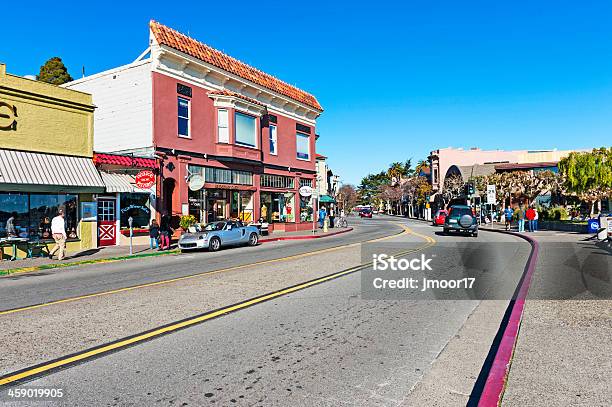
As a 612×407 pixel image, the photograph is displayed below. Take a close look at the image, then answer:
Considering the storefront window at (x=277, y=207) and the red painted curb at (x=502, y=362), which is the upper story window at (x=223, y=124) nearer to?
the storefront window at (x=277, y=207)

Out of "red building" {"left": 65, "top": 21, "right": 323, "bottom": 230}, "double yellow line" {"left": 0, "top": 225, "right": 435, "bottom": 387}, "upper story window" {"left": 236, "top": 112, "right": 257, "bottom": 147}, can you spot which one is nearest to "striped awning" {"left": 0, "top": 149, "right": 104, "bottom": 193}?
"red building" {"left": 65, "top": 21, "right": 323, "bottom": 230}

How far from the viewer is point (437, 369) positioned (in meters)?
4.87

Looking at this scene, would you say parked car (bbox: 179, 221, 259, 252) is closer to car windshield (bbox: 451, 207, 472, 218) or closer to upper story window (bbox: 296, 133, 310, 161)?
car windshield (bbox: 451, 207, 472, 218)

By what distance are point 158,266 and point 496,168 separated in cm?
5121

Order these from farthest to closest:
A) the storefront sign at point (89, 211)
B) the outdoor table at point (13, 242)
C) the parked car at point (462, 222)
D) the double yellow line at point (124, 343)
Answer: the parked car at point (462, 222), the storefront sign at point (89, 211), the outdoor table at point (13, 242), the double yellow line at point (124, 343)

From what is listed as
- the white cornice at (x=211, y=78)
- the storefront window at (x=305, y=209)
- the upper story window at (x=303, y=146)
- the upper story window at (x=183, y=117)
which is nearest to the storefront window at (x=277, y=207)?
the storefront window at (x=305, y=209)

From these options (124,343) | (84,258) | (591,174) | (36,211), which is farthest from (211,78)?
(591,174)

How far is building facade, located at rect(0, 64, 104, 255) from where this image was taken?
1714 cm

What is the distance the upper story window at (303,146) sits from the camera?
36375mm

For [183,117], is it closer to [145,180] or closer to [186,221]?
[186,221]

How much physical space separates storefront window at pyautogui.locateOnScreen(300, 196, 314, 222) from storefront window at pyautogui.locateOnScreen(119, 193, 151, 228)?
16.4 meters

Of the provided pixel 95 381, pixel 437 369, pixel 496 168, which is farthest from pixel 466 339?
pixel 496 168

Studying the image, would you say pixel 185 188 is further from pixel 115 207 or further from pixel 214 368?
pixel 214 368

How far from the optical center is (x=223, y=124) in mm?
27406
